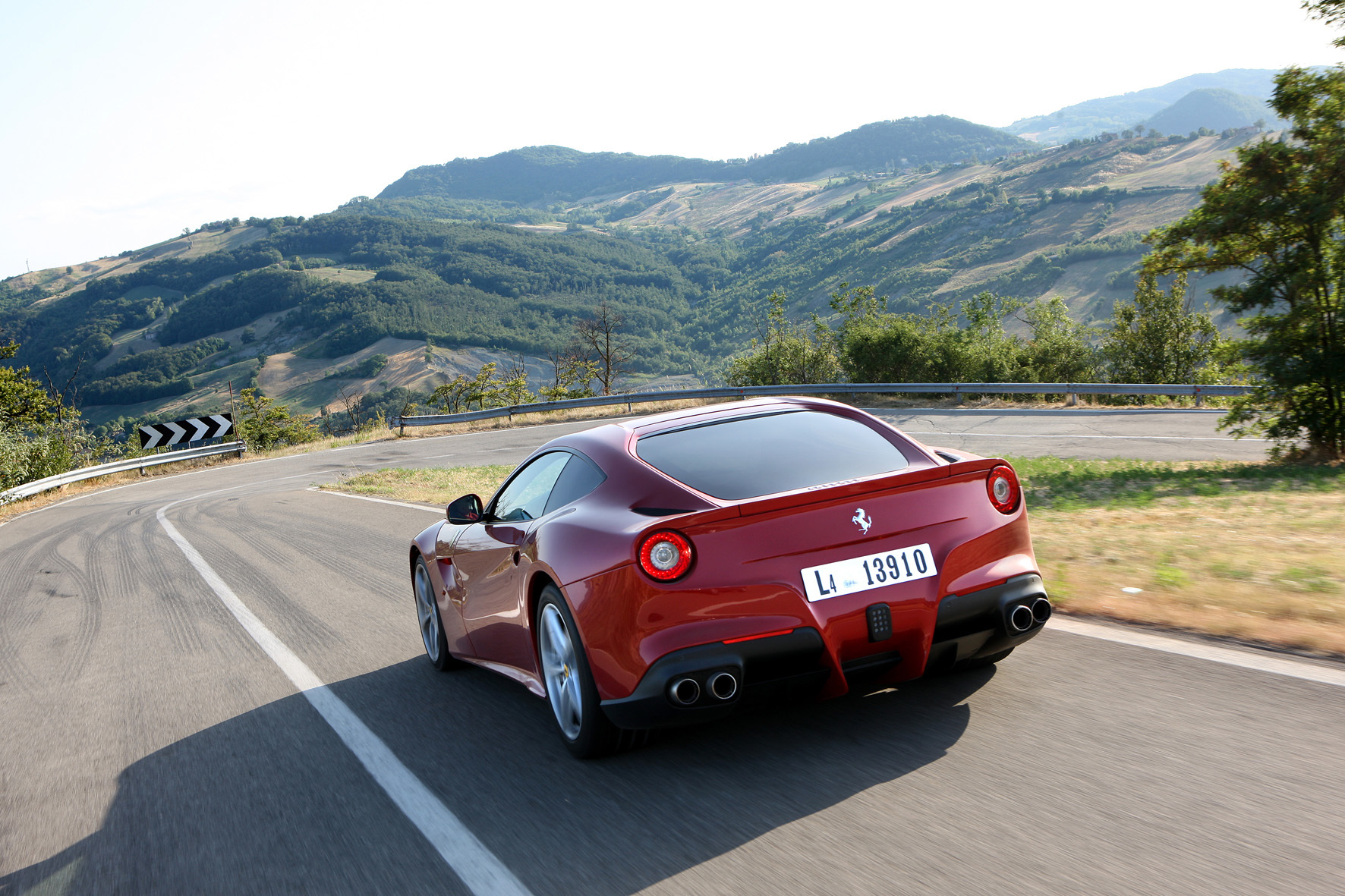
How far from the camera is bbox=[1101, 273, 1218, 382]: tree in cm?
2697

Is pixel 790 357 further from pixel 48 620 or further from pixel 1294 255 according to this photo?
pixel 48 620

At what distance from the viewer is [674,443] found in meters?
4.01

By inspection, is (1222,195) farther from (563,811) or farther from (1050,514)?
(563,811)

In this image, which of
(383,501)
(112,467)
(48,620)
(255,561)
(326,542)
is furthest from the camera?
(112,467)

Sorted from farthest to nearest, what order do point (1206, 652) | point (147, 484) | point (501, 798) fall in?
point (147, 484) < point (1206, 652) < point (501, 798)

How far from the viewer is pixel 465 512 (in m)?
4.83

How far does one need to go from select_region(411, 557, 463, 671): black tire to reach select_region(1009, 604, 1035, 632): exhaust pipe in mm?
3156

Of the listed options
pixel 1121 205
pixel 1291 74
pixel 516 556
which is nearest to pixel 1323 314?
pixel 1291 74

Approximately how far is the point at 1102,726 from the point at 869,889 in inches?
55.4

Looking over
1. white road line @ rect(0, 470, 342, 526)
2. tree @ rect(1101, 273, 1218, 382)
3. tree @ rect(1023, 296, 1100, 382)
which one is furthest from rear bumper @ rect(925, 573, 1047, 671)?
tree @ rect(1023, 296, 1100, 382)

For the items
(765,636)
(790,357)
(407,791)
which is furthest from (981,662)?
(790,357)

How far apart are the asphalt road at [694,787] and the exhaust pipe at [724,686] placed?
363mm

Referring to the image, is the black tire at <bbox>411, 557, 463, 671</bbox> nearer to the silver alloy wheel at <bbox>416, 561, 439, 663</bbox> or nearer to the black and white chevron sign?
the silver alloy wheel at <bbox>416, 561, 439, 663</bbox>

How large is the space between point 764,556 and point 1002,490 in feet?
3.65
